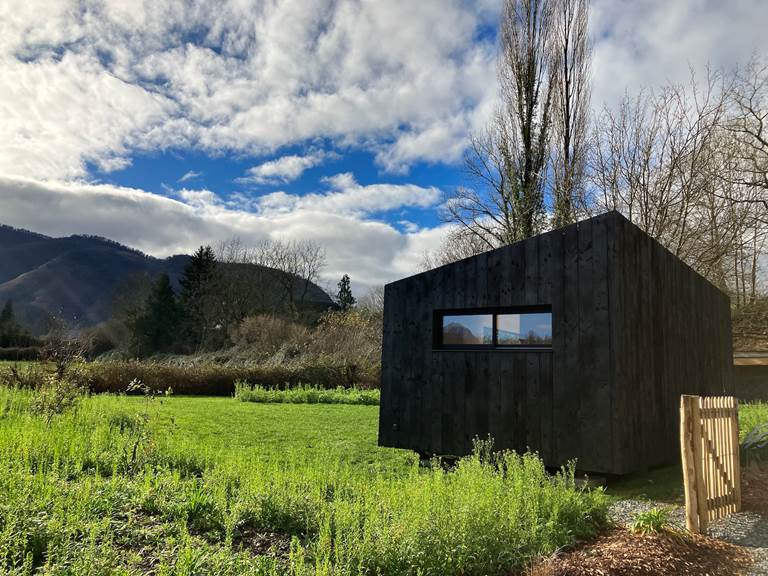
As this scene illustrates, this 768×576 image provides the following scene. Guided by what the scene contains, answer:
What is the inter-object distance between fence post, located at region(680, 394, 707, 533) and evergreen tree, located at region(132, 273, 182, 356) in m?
34.0

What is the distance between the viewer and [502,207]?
59.8 ft

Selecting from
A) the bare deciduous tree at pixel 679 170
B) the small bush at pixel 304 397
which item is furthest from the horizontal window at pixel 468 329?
the bare deciduous tree at pixel 679 170

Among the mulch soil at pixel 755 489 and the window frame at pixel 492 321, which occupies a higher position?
the window frame at pixel 492 321

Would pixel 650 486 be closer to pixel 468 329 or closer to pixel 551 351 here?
pixel 551 351

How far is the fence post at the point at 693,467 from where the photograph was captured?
4.23 metres

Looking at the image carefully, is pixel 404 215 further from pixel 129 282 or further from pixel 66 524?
pixel 129 282

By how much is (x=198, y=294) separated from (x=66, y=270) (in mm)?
40590

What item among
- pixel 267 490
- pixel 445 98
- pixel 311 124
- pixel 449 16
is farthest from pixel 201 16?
pixel 267 490

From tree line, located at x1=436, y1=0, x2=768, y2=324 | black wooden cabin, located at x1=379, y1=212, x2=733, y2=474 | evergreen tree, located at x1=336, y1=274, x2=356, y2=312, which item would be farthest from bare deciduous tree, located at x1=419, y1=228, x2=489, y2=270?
evergreen tree, located at x1=336, y1=274, x2=356, y2=312

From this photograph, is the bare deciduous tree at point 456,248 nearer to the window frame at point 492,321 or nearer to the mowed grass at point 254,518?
the window frame at point 492,321

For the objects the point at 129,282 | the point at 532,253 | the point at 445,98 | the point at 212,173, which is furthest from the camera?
the point at 129,282

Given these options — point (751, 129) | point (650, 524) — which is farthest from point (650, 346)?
point (751, 129)

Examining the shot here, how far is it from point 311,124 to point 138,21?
3799 mm

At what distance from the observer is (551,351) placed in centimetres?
617
